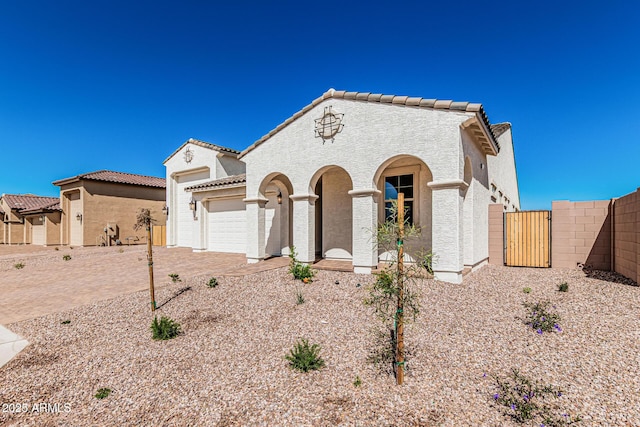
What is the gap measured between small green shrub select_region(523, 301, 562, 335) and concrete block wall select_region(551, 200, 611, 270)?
17.8 feet

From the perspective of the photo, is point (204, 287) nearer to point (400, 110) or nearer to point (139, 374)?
point (139, 374)

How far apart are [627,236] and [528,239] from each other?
9.26ft

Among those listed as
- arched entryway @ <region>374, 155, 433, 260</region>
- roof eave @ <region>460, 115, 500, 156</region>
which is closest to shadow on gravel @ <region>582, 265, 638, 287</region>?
arched entryway @ <region>374, 155, 433, 260</region>

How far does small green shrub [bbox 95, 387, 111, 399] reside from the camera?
3.53 metres

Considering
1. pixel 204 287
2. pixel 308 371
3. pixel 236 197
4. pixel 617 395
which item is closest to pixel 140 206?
pixel 236 197

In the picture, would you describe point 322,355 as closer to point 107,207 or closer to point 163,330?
point 163,330

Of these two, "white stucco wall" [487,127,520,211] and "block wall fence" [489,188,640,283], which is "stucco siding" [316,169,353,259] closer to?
"block wall fence" [489,188,640,283]

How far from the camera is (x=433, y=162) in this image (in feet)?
24.6

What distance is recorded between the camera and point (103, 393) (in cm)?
356

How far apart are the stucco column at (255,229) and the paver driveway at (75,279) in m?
0.69

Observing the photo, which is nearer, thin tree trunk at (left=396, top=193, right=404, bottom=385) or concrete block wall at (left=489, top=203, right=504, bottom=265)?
thin tree trunk at (left=396, top=193, right=404, bottom=385)

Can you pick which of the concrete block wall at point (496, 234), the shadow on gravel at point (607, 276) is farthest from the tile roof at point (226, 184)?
the shadow on gravel at point (607, 276)

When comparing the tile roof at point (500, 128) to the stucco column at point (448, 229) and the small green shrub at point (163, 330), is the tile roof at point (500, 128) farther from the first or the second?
the small green shrub at point (163, 330)

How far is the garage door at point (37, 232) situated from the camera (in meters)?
25.6
